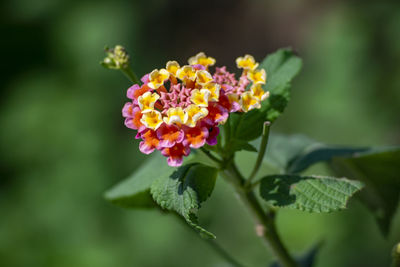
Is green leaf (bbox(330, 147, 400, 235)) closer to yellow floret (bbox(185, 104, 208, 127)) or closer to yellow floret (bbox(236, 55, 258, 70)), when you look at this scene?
yellow floret (bbox(236, 55, 258, 70))

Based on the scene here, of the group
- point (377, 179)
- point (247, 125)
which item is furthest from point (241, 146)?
point (377, 179)

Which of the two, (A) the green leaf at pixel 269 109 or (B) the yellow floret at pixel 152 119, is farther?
(A) the green leaf at pixel 269 109

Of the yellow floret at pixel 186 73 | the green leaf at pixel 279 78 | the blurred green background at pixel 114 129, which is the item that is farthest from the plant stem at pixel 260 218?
the blurred green background at pixel 114 129

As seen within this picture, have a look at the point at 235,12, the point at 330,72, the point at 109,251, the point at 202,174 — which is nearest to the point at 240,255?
the point at 109,251

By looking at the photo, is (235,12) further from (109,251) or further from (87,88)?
(109,251)

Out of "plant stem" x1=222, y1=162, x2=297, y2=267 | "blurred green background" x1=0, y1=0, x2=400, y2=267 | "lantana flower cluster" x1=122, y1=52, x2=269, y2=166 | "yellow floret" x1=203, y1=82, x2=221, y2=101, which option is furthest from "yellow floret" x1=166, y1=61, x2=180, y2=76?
"blurred green background" x1=0, y1=0, x2=400, y2=267

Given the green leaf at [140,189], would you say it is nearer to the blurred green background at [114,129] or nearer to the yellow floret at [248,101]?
the yellow floret at [248,101]
